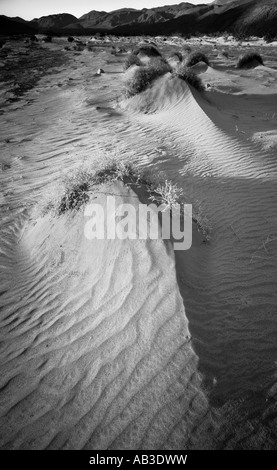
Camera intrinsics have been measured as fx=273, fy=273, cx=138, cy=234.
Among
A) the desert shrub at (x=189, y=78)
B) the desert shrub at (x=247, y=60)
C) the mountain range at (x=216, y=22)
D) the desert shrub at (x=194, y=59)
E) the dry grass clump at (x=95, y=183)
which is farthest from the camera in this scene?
the mountain range at (x=216, y=22)

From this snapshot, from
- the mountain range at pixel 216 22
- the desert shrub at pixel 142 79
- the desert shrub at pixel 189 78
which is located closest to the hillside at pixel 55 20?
the mountain range at pixel 216 22

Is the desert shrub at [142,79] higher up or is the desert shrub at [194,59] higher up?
the desert shrub at [194,59]

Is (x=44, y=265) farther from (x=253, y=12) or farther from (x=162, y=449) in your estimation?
(x=253, y=12)

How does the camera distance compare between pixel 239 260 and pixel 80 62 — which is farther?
pixel 80 62

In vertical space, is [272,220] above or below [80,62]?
below

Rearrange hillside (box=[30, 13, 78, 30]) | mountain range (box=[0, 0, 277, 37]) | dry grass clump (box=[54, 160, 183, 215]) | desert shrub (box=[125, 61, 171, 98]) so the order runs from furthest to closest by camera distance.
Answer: hillside (box=[30, 13, 78, 30]) < mountain range (box=[0, 0, 277, 37]) < desert shrub (box=[125, 61, 171, 98]) < dry grass clump (box=[54, 160, 183, 215])

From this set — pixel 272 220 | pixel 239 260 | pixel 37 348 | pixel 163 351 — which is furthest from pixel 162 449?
pixel 272 220

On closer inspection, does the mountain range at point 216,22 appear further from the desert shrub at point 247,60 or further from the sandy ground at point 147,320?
the sandy ground at point 147,320

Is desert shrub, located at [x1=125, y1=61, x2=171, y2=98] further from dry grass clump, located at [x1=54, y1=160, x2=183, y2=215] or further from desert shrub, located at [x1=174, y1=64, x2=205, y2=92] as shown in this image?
dry grass clump, located at [x1=54, y1=160, x2=183, y2=215]

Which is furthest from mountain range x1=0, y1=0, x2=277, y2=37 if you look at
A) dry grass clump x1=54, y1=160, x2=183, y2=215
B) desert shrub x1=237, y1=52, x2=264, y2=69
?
dry grass clump x1=54, y1=160, x2=183, y2=215
